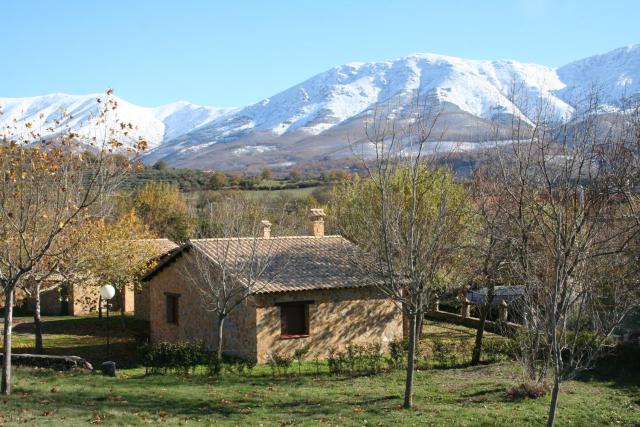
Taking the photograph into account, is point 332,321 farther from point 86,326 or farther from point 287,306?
point 86,326

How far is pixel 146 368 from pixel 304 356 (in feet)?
17.8

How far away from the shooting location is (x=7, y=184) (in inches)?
615

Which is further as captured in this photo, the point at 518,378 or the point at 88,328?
the point at 88,328

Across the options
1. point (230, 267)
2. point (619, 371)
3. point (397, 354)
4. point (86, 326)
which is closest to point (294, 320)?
point (230, 267)

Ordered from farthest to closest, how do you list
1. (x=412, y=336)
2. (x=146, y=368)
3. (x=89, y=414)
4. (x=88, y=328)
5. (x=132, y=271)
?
1. (x=88, y=328)
2. (x=132, y=271)
3. (x=146, y=368)
4. (x=412, y=336)
5. (x=89, y=414)

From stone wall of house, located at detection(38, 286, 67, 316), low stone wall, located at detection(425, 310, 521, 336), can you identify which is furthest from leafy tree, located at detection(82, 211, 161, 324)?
low stone wall, located at detection(425, 310, 521, 336)

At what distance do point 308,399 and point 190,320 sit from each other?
32.7ft

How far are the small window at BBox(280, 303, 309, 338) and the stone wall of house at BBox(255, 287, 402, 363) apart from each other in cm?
14

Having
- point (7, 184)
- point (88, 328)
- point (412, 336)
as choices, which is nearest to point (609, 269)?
point (412, 336)

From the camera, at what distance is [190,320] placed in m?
24.6

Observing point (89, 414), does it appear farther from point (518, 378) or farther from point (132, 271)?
point (132, 271)

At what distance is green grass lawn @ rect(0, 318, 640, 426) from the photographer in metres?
13.4

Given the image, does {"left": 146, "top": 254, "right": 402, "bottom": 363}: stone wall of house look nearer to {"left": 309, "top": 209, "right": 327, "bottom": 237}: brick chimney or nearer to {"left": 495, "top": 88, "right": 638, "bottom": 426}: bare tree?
{"left": 309, "top": 209, "right": 327, "bottom": 237}: brick chimney

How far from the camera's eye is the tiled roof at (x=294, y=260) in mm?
22438
